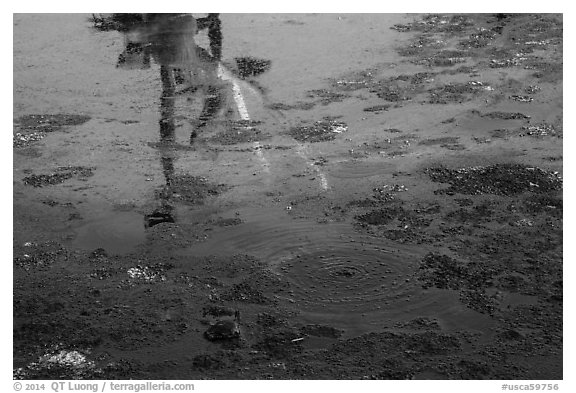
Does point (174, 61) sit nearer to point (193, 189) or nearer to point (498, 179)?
point (193, 189)

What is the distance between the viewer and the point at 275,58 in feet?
48.2

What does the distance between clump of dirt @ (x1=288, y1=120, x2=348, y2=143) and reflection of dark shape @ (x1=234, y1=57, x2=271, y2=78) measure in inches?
84.9

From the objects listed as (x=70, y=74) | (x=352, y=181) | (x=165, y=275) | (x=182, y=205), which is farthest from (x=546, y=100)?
(x=70, y=74)

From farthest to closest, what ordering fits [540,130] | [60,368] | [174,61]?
[174,61], [540,130], [60,368]

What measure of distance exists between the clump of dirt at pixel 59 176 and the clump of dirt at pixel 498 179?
4.81m

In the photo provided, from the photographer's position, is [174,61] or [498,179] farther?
[174,61]

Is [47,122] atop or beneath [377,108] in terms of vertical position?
beneath

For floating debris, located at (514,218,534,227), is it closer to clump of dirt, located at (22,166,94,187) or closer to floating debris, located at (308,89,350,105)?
floating debris, located at (308,89,350,105)

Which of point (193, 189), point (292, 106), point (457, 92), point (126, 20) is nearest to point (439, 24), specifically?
point (457, 92)

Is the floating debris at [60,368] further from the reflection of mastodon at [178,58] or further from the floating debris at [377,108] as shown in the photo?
the floating debris at [377,108]

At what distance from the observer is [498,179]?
1085cm

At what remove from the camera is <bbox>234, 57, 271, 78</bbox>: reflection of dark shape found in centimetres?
1409

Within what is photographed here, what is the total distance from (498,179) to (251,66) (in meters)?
5.37

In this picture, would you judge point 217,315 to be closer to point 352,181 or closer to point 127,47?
point 352,181
